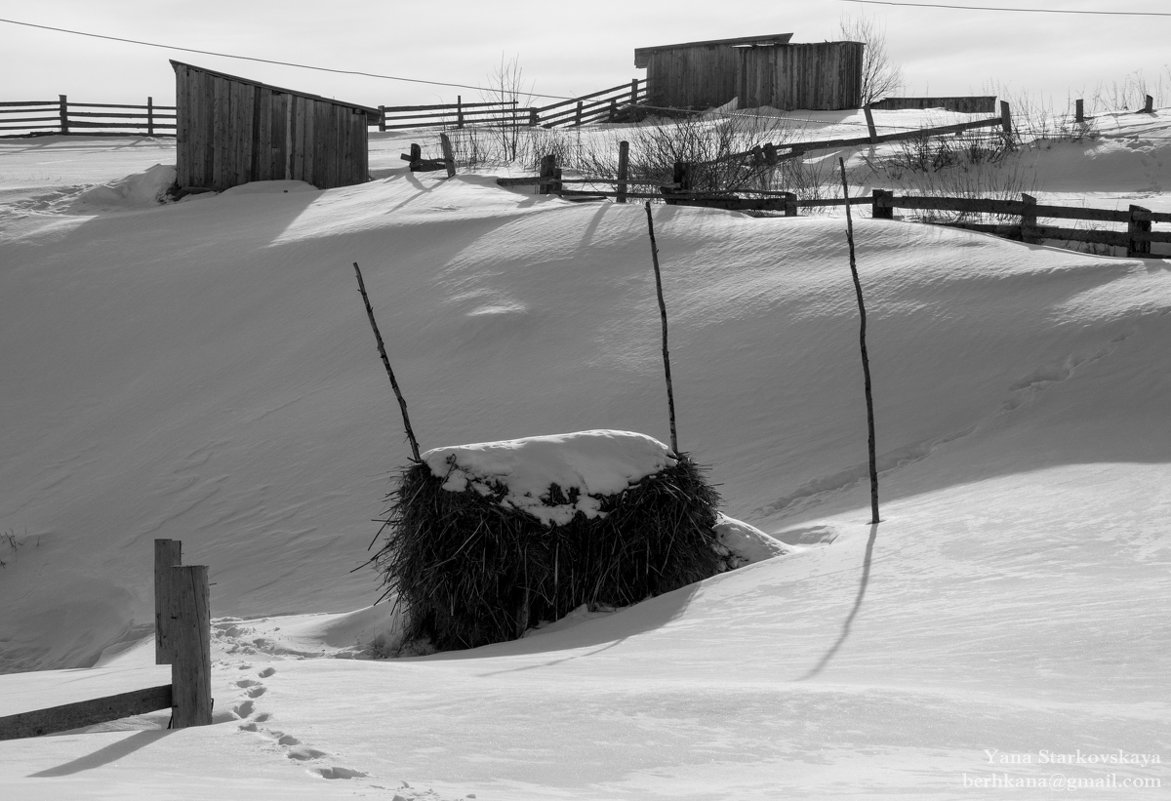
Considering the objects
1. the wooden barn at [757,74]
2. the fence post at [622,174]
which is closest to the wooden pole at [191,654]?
the fence post at [622,174]

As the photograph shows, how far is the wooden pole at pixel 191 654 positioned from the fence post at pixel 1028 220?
39.6ft

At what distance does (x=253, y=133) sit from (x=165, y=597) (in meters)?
17.8

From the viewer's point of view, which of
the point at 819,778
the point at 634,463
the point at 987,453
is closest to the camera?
the point at 819,778

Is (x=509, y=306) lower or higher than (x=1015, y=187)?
lower

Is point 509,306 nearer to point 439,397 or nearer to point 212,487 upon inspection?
point 439,397

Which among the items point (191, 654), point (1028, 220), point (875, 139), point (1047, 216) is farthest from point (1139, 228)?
point (875, 139)

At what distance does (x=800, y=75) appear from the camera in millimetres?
36062

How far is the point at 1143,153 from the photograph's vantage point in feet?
78.6

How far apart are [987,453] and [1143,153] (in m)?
16.7

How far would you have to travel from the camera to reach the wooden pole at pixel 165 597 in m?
4.85

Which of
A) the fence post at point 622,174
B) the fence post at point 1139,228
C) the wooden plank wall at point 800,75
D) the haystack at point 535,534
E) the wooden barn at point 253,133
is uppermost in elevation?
the wooden plank wall at point 800,75

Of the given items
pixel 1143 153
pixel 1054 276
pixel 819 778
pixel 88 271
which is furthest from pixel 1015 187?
pixel 819 778

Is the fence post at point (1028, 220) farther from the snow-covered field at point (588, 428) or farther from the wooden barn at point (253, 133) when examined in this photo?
the wooden barn at point (253, 133)

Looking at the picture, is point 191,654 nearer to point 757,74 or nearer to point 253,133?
point 253,133
